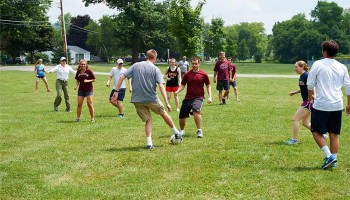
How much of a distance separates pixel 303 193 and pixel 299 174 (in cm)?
100

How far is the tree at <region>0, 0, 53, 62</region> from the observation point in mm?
66125

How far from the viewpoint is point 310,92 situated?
721cm

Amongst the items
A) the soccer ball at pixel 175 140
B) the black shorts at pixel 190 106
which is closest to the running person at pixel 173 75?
the black shorts at pixel 190 106

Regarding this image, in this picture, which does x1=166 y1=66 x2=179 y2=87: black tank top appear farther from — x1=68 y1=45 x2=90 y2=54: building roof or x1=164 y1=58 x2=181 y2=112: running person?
x1=68 y1=45 x2=90 y2=54: building roof

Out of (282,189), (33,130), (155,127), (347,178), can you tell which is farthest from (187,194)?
(33,130)

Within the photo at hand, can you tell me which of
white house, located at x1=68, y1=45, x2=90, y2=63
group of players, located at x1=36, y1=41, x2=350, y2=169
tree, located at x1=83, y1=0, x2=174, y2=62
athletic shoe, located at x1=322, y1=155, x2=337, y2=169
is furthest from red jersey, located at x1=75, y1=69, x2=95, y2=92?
white house, located at x1=68, y1=45, x2=90, y2=63

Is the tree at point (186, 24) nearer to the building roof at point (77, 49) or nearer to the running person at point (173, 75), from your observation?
the running person at point (173, 75)

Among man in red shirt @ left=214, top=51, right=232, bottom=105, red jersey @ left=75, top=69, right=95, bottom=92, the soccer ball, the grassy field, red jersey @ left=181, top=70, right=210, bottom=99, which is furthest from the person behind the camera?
man in red shirt @ left=214, top=51, right=232, bottom=105

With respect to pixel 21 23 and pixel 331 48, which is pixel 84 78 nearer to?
pixel 331 48

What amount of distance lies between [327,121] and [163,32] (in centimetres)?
6468

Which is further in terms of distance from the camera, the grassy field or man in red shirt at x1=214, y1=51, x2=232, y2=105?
man in red shirt at x1=214, y1=51, x2=232, y2=105

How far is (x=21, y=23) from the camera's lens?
66000 mm

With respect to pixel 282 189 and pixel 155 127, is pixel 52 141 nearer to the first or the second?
pixel 155 127

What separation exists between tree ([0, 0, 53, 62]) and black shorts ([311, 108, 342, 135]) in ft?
214
